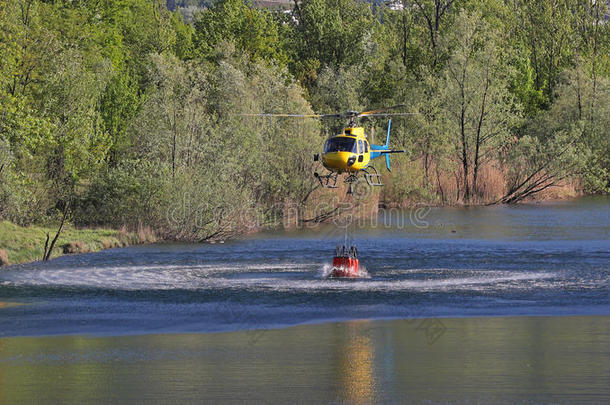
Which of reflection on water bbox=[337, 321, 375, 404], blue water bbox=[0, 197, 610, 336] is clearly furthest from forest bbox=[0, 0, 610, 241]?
reflection on water bbox=[337, 321, 375, 404]

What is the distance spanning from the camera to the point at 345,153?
39.9 meters

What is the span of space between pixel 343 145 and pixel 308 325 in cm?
1334

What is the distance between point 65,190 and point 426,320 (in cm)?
3273

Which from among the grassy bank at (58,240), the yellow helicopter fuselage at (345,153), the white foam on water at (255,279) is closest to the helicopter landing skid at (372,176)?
the yellow helicopter fuselage at (345,153)

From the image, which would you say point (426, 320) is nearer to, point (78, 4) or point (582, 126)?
point (582, 126)

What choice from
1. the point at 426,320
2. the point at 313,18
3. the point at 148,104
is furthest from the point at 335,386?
the point at 313,18

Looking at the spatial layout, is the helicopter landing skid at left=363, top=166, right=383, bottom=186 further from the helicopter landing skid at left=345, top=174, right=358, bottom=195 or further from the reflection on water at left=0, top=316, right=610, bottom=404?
the reflection on water at left=0, top=316, right=610, bottom=404

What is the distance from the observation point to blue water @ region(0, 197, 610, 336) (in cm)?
2986

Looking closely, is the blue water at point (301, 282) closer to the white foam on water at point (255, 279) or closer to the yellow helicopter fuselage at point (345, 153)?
the white foam on water at point (255, 279)

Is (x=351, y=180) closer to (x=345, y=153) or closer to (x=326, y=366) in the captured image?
(x=345, y=153)

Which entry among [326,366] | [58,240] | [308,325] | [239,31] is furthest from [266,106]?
[326,366]

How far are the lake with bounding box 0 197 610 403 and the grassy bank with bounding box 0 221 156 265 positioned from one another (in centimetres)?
131

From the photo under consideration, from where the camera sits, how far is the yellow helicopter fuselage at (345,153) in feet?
131

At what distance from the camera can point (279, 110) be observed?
228 ft
